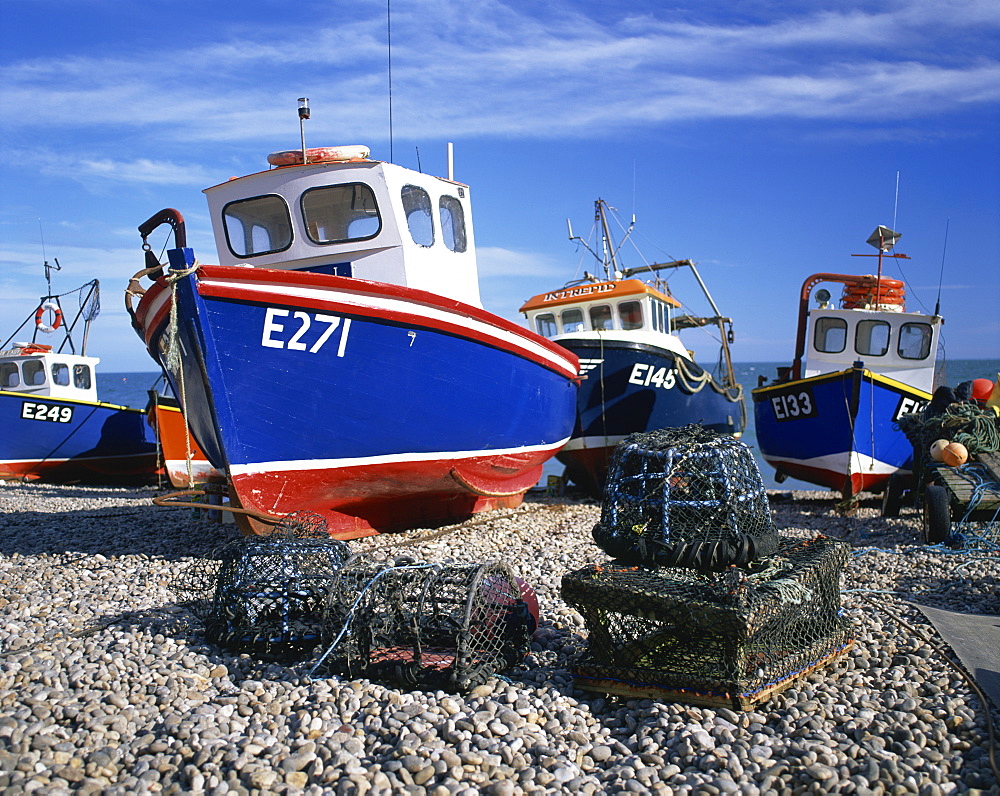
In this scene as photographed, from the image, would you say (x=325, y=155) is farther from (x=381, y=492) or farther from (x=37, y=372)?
(x=37, y=372)

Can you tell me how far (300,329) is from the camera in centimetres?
587

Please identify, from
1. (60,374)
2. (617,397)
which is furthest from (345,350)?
(60,374)

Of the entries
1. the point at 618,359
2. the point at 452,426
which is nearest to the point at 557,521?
the point at 452,426

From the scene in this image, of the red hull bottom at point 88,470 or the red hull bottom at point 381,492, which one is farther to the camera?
the red hull bottom at point 88,470

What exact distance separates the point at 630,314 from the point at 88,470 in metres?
11.2

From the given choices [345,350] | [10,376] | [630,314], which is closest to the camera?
[345,350]

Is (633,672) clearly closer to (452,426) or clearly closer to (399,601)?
(399,601)

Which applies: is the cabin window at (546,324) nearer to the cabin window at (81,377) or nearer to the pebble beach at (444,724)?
the pebble beach at (444,724)

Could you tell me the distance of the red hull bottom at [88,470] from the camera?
580 inches

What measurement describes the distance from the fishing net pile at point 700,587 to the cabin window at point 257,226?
4.72 metres

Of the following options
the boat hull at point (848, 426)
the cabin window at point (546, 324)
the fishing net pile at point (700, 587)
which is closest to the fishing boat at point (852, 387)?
the boat hull at point (848, 426)

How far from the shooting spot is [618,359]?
35.9ft

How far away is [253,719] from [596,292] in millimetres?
10328

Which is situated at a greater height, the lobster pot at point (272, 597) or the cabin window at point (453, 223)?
the cabin window at point (453, 223)
